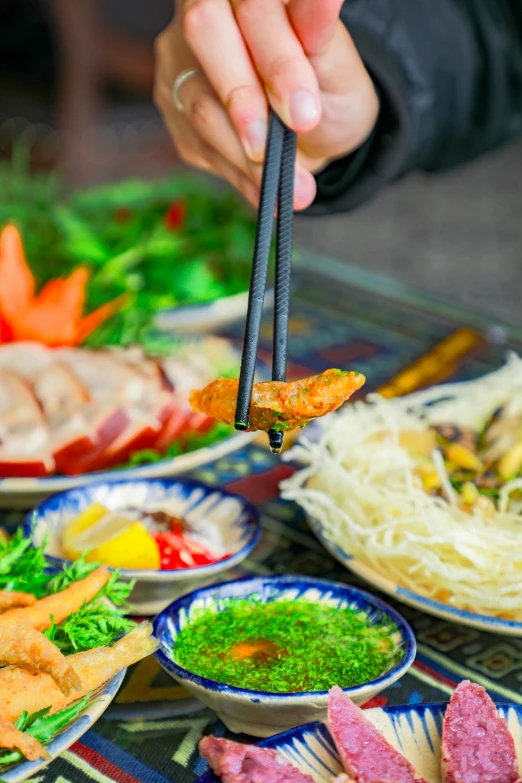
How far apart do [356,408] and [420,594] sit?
2.32 ft

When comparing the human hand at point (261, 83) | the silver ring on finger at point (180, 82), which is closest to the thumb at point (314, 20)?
the human hand at point (261, 83)

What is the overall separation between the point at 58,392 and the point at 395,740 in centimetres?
128

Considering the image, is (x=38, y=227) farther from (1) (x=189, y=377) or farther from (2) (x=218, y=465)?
(2) (x=218, y=465)

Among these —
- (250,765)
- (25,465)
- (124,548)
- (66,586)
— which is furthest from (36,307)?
(250,765)

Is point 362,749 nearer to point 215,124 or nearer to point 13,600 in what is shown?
point 13,600

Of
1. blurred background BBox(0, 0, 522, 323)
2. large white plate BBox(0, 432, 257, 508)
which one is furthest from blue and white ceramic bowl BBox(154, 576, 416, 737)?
blurred background BBox(0, 0, 522, 323)

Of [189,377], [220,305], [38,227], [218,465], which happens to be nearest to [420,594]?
[218,465]

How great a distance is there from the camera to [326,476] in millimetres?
1837

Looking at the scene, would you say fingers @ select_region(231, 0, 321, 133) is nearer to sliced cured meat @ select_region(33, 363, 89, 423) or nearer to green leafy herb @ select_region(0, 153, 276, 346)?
sliced cured meat @ select_region(33, 363, 89, 423)

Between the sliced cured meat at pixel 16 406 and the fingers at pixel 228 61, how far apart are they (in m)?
0.83

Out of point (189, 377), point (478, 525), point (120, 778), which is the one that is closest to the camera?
point (120, 778)

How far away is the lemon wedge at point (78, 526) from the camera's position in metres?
1.54

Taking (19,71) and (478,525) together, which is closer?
(478,525)

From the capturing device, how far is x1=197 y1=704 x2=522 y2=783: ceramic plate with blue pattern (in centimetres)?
106
